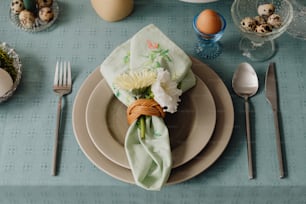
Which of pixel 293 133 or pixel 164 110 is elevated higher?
pixel 164 110

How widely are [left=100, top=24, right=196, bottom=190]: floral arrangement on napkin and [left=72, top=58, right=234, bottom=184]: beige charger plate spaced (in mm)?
36

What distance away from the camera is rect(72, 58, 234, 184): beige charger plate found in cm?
73

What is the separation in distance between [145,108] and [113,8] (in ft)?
0.87

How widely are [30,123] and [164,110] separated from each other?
0.79ft

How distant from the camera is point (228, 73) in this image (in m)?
0.85

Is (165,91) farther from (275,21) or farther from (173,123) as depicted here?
(275,21)

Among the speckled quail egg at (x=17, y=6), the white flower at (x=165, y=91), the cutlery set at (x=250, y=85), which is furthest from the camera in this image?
the speckled quail egg at (x=17, y=6)

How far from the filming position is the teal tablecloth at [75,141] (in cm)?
75

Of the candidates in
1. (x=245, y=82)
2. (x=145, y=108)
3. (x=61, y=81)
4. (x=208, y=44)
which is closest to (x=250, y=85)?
(x=245, y=82)

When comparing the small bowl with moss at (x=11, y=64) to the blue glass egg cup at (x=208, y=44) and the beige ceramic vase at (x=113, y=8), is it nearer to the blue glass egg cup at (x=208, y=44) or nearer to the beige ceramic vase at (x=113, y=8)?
the beige ceramic vase at (x=113, y=8)

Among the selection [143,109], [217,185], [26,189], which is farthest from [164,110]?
[26,189]

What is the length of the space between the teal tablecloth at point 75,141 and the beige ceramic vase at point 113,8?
14mm

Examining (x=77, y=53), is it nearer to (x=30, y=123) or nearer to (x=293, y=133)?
(x=30, y=123)

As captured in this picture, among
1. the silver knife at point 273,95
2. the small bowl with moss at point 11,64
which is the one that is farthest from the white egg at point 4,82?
the silver knife at point 273,95
